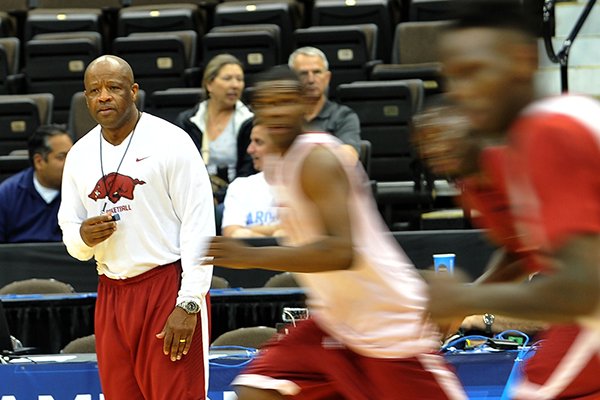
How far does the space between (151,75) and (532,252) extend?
28.9 feet

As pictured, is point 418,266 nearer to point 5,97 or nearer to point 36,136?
point 36,136

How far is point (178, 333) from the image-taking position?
5023mm

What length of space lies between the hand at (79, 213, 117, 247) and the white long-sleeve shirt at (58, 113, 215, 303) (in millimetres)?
70

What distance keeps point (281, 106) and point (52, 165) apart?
529 centimetres

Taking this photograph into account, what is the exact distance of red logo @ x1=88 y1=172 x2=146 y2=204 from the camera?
520 centimetres

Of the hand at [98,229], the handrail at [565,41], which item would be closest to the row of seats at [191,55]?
the handrail at [565,41]

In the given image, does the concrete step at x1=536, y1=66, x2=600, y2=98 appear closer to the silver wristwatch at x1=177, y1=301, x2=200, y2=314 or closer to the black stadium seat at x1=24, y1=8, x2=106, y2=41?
the black stadium seat at x1=24, y1=8, x2=106, y2=41

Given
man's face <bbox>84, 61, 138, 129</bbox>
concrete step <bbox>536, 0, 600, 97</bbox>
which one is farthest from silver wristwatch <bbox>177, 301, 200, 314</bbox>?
concrete step <bbox>536, 0, 600, 97</bbox>

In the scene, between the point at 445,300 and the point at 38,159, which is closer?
the point at 445,300

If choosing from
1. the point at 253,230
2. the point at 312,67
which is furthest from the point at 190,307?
the point at 312,67

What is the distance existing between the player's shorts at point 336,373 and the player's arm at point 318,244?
16.1 inches

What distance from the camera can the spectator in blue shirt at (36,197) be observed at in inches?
352

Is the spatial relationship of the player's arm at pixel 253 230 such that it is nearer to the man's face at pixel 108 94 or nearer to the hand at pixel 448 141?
the man's face at pixel 108 94

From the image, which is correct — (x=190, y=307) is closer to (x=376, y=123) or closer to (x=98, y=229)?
(x=98, y=229)
